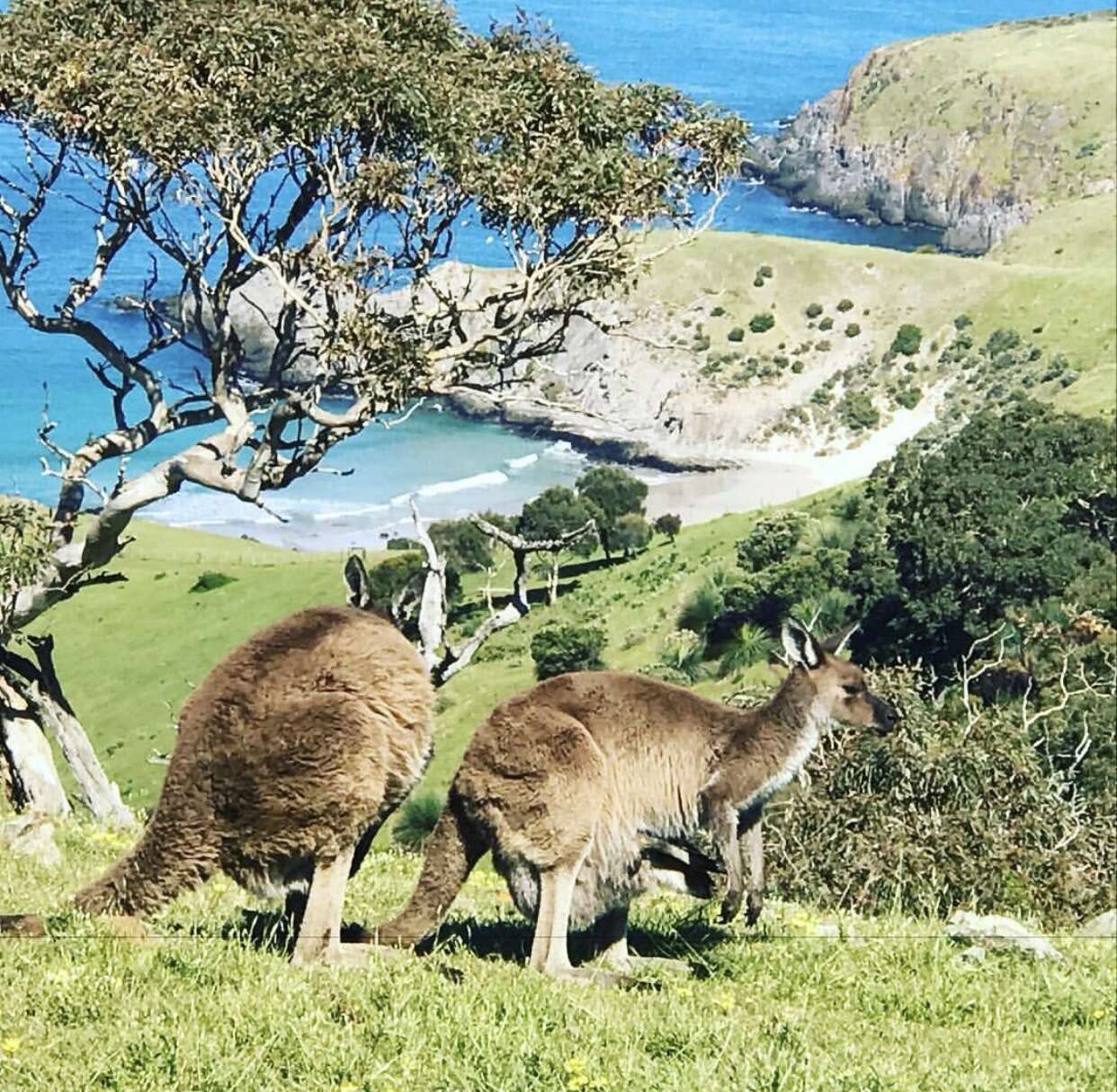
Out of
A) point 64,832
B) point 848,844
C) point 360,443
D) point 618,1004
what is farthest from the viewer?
point 360,443

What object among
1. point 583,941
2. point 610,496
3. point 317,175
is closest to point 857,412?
point 610,496

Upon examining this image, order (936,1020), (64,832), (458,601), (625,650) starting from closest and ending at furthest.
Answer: (936,1020), (64,832), (458,601), (625,650)

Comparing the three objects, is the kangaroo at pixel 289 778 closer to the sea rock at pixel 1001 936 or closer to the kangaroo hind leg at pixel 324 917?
the kangaroo hind leg at pixel 324 917

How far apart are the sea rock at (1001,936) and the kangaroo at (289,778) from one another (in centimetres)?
380

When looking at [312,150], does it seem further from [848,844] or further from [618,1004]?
[618,1004]

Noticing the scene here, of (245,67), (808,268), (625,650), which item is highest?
(808,268)

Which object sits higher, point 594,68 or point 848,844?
point 594,68

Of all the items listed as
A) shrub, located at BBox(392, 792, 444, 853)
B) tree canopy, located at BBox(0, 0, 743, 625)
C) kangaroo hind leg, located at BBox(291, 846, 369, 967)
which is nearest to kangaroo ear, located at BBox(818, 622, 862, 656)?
kangaroo hind leg, located at BBox(291, 846, 369, 967)

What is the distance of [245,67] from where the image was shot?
69.3ft

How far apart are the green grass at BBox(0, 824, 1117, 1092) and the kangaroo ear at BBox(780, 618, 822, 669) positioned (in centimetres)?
153

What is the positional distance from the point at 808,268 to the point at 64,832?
149 metres

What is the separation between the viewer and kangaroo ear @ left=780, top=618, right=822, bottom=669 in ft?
32.0

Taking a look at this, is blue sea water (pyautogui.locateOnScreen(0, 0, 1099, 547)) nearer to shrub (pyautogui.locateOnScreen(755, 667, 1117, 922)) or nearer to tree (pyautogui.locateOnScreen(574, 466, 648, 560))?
tree (pyautogui.locateOnScreen(574, 466, 648, 560))

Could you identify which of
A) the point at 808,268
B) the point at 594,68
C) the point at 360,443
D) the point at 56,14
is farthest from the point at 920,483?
the point at 808,268
